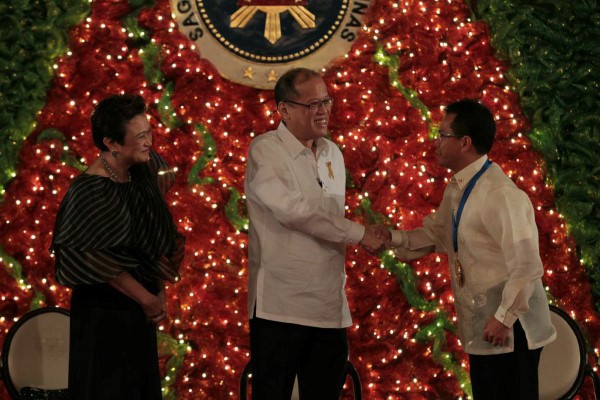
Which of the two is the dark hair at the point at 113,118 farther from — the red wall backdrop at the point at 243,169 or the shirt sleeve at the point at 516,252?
the red wall backdrop at the point at 243,169

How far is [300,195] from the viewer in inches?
126

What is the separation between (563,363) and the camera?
4.00 m

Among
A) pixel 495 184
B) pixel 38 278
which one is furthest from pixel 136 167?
pixel 38 278

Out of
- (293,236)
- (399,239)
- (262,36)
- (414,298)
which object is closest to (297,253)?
(293,236)

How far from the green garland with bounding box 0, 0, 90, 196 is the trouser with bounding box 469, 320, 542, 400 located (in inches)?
104

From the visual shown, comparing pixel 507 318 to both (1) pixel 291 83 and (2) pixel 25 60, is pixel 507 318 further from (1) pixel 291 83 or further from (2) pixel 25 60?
(2) pixel 25 60

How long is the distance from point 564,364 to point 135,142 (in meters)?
2.23

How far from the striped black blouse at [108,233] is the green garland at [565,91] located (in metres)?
2.24

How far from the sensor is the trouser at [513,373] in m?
2.97

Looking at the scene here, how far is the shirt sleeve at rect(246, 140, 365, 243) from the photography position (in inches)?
124

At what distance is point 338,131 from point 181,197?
0.88 m

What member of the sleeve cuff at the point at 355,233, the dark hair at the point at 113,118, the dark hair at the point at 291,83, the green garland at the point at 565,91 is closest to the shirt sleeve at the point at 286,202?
the sleeve cuff at the point at 355,233

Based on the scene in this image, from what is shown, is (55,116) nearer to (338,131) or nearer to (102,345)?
(338,131)

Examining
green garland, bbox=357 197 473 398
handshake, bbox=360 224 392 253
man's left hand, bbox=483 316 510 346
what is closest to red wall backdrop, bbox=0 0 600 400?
green garland, bbox=357 197 473 398
